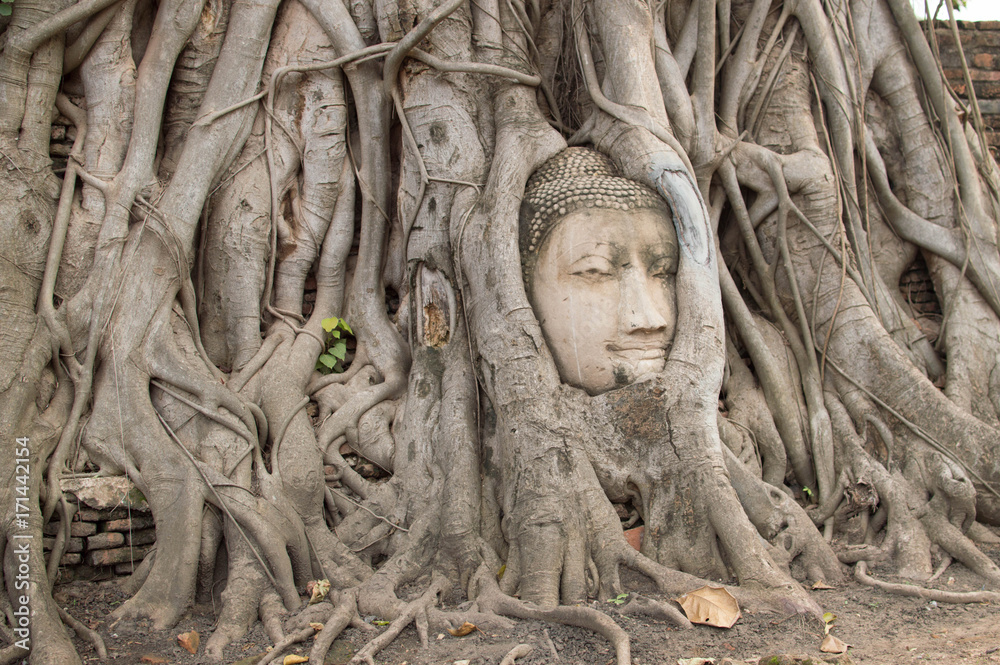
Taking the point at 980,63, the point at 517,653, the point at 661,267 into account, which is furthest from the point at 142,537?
the point at 980,63

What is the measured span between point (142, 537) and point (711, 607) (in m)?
2.17

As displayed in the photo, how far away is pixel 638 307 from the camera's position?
2.93 metres

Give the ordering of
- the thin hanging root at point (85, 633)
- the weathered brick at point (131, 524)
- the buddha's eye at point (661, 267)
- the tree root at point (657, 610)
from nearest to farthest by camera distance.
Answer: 1. the tree root at point (657, 610)
2. the thin hanging root at point (85, 633)
3. the weathered brick at point (131, 524)
4. the buddha's eye at point (661, 267)

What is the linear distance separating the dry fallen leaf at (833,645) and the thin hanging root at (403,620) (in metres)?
Result: 1.27

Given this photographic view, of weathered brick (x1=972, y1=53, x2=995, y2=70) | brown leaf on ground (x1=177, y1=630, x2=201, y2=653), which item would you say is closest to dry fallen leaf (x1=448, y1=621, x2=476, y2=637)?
brown leaf on ground (x1=177, y1=630, x2=201, y2=653)

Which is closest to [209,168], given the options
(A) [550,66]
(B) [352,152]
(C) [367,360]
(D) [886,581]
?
(B) [352,152]

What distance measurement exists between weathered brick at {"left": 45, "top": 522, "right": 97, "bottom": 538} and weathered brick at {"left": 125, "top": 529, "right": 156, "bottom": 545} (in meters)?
0.13

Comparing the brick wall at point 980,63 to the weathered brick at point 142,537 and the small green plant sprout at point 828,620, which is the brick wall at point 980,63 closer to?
the small green plant sprout at point 828,620

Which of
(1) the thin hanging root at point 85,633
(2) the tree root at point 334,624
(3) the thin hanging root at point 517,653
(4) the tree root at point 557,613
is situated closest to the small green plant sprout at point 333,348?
(2) the tree root at point 334,624

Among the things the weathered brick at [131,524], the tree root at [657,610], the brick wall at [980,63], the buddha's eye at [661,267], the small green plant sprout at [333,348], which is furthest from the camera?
the brick wall at [980,63]

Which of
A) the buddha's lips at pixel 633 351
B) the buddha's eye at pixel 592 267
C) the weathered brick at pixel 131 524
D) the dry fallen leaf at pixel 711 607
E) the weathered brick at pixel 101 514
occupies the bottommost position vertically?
the dry fallen leaf at pixel 711 607

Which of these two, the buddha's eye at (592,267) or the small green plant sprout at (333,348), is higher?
the buddha's eye at (592,267)

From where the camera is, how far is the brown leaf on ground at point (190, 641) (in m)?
2.42

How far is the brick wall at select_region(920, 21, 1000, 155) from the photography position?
471cm
